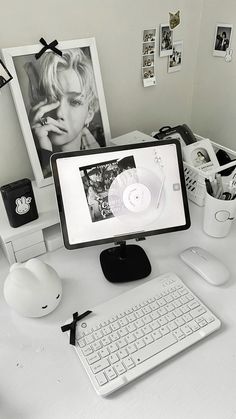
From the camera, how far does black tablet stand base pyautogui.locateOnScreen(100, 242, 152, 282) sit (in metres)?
0.90

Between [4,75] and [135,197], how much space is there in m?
0.48

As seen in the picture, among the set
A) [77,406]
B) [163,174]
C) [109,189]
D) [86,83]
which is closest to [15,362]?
[77,406]

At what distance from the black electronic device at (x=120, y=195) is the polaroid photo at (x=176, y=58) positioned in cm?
52

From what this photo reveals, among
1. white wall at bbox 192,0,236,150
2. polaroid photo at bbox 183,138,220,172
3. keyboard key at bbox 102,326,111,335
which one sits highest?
white wall at bbox 192,0,236,150

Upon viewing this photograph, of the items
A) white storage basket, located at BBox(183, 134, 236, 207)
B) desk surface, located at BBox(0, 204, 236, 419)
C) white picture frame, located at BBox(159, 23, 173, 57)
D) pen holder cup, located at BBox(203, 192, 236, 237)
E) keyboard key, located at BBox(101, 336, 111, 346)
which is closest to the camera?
desk surface, located at BBox(0, 204, 236, 419)

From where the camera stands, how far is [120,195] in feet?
2.92

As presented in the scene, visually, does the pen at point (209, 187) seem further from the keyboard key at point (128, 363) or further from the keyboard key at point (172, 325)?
the keyboard key at point (128, 363)

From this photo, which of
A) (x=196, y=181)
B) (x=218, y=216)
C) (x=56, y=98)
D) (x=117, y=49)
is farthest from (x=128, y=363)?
(x=117, y=49)

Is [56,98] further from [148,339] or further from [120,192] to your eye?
[148,339]

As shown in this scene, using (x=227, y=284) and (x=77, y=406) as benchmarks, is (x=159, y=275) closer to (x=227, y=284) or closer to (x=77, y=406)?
(x=227, y=284)

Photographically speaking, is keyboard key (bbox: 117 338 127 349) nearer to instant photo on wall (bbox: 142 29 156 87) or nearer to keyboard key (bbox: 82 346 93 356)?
keyboard key (bbox: 82 346 93 356)

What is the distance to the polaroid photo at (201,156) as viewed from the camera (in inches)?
44.3

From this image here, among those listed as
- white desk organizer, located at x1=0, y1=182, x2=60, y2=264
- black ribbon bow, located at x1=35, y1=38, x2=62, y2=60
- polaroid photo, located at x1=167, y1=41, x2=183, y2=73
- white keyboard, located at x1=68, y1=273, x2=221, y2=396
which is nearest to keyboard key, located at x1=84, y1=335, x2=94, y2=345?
white keyboard, located at x1=68, y1=273, x2=221, y2=396

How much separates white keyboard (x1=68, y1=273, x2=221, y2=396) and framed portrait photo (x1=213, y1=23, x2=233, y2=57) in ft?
2.91
